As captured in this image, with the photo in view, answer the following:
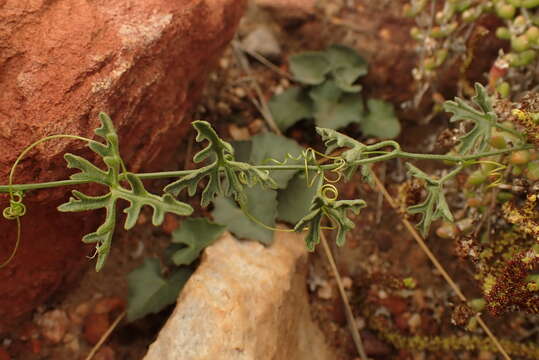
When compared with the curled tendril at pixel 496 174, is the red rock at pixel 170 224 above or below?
below

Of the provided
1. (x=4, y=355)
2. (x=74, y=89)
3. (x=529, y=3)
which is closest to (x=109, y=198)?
(x=74, y=89)

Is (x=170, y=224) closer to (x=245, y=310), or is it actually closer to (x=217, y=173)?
(x=245, y=310)

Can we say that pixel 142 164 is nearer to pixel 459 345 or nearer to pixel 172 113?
pixel 172 113

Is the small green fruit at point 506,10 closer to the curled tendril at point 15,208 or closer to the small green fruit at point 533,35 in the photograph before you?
the small green fruit at point 533,35

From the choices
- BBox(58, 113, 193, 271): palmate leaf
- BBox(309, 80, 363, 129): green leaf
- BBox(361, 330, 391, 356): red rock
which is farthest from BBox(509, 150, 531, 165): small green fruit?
BBox(58, 113, 193, 271): palmate leaf

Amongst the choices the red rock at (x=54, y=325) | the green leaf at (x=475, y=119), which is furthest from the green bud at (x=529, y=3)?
the red rock at (x=54, y=325)

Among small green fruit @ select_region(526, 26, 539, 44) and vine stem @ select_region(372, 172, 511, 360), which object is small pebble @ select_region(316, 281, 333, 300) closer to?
vine stem @ select_region(372, 172, 511, 360)
